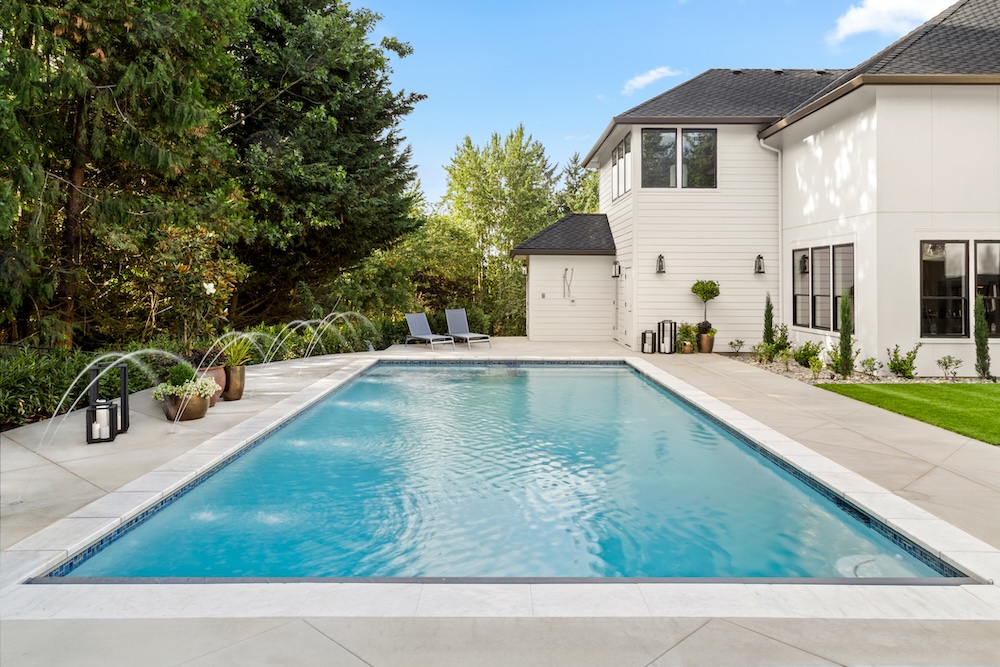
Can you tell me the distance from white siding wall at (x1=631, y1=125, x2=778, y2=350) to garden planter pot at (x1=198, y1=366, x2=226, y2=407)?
8.94m

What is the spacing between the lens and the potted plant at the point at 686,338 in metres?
14.0

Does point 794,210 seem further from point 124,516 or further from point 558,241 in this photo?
point 124,516

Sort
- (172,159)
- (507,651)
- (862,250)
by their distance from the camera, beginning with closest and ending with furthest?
(507,651) → (172,159) → (862,250)

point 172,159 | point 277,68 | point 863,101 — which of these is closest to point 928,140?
point 863,101

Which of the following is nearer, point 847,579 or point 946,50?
point 847,579

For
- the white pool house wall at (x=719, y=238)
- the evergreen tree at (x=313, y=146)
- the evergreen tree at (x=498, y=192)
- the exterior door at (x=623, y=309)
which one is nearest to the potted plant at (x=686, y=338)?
the white pool house wall at (x=719, y=238)

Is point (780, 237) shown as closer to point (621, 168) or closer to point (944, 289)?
point (621, 168)

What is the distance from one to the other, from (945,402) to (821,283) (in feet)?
15.9

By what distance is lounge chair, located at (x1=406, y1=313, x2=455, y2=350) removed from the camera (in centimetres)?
1528

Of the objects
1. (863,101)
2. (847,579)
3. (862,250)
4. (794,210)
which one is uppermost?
(863,101)

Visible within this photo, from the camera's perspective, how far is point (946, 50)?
418 inches

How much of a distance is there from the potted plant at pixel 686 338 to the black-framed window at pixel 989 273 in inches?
204

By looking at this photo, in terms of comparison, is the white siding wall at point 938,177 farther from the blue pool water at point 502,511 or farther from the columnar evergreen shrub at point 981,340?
the blue pool water at point 502,511

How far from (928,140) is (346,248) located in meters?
11.8
